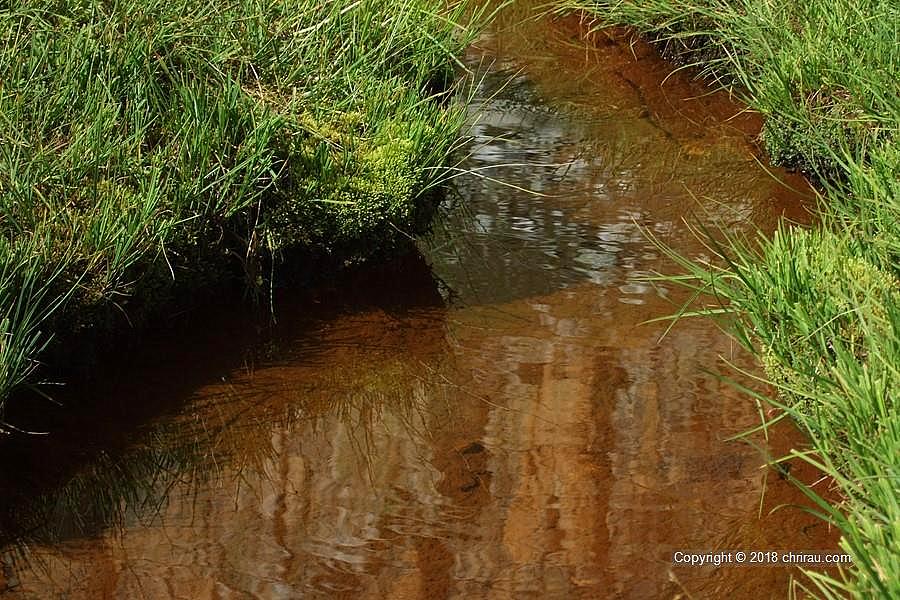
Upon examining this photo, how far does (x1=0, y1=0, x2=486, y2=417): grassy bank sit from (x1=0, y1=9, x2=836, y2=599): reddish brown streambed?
293mm

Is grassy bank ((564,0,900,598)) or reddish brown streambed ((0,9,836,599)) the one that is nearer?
grassy bank ((564,0,900,598))

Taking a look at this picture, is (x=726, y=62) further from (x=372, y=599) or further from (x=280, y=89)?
(x=372, y=599)

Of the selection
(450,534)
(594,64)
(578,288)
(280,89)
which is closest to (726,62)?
(594,64)

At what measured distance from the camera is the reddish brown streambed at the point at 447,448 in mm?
3090

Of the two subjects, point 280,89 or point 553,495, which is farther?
point 280,89

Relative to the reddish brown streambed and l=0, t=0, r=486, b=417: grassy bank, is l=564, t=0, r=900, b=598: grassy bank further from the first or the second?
l=0, t=0, r=486, b=417: grassy bank

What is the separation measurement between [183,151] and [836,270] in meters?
2.10

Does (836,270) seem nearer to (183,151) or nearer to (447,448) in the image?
(447,448)

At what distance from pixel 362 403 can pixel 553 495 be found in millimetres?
789

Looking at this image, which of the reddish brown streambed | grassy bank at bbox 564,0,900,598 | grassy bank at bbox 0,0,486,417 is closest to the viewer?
grassy bank at bbox 564,0,900,598

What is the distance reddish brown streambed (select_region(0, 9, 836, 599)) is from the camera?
3.09 metres

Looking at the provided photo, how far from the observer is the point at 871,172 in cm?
395

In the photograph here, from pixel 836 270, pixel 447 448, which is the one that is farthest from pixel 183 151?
pixel 836 270

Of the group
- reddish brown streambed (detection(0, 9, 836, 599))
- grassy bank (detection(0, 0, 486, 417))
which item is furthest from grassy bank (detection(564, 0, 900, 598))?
grassy bank (detection(0, 0, 486, 417))
